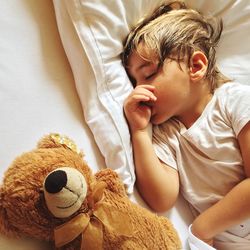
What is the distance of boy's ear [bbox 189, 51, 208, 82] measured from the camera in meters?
0.99

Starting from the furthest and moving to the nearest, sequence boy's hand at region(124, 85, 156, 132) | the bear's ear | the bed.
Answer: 1. boy's hand at region(124, 85, 156, 132)
2. the bed
3. the bear's ear

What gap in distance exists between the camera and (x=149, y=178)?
34.4 inches

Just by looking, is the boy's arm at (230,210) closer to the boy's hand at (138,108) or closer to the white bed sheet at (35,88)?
the white bed sheet at (35,88)

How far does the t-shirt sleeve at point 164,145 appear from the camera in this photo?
0.94 m

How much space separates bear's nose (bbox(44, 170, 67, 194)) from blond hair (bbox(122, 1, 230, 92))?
494mm

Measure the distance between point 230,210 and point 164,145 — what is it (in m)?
0.22

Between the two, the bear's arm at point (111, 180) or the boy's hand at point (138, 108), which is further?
the boy's hand at point (138, 108)

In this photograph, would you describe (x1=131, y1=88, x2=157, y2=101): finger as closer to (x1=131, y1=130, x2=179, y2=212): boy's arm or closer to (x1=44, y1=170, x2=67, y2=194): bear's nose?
(x1=131, y1=130, x2=179, y2=212): boy's arm

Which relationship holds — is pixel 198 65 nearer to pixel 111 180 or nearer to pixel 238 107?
pixel 238 107

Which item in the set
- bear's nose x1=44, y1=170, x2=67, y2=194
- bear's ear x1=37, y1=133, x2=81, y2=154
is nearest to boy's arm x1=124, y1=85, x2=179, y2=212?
bear's ear x1=37, y1=133, x2=81, y2=154

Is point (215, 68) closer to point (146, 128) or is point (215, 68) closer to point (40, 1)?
point (146, 128)

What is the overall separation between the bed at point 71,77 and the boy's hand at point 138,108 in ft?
0.07

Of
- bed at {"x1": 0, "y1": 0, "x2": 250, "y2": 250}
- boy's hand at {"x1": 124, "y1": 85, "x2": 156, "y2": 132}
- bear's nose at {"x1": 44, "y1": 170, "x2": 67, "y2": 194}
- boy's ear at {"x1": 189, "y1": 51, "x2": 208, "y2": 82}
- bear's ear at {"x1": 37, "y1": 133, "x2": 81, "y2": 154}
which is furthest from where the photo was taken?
boy's ear at {"x1": 189, "y1": 51, "x2": 208, "y2": 82}

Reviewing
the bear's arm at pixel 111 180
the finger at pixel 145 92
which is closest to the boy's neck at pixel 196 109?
the finger at pixel 145 92
